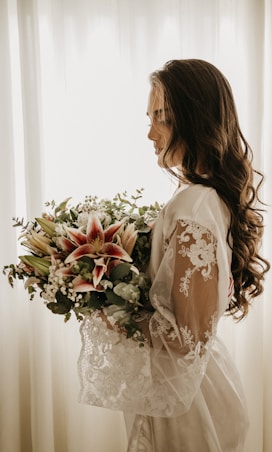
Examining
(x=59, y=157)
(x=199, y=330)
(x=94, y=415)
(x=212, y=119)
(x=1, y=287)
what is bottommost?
(x=94, y=415)

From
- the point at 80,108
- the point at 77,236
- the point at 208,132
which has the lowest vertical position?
the point at 77,236

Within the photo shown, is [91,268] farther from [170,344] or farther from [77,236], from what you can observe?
[170,344]

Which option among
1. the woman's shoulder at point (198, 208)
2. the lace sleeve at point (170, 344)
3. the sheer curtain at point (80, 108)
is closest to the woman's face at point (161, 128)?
the woman's shoulder at point (198, 208)

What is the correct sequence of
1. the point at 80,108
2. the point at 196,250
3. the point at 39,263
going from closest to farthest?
the point at 196,250 < the point at 39,263 < the point at 80,108

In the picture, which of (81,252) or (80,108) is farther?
(80,108)

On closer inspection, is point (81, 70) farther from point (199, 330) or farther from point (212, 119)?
point (199, 330)

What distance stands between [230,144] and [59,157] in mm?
949

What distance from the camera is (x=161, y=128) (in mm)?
1270

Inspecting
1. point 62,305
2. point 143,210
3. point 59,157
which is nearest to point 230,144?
point 143,210

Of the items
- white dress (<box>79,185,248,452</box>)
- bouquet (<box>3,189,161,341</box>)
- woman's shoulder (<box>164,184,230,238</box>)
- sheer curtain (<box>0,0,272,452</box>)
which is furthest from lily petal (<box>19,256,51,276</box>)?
sheer curtain (<box>0,0,272,452</box>)

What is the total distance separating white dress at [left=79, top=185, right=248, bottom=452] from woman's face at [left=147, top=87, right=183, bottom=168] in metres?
0.11

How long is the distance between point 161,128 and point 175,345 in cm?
55

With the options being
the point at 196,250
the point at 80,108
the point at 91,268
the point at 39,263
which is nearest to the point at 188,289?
the point at 196,250

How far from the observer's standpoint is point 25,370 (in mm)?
2125
